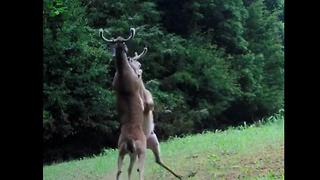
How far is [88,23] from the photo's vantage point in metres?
5.98

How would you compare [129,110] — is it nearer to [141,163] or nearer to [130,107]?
[130,107]

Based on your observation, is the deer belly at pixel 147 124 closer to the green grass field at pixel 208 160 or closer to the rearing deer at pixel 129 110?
the rearing deer at pixel 129 110

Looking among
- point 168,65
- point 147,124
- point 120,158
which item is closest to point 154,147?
point 147,124

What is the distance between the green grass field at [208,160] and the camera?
14.0 feet

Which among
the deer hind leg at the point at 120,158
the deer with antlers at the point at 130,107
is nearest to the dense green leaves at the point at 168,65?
the deer with antlers at the point at 130,107

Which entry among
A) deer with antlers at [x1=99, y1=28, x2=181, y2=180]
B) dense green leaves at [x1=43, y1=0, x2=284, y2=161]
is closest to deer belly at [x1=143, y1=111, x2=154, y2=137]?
deer with antlers at [x1=99, y1=28, x2=181, y2=180]

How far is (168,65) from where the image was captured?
5.98m

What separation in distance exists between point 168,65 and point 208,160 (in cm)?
168

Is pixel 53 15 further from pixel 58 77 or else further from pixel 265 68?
pixel 265 68

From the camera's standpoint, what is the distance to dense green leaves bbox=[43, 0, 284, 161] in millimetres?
5621

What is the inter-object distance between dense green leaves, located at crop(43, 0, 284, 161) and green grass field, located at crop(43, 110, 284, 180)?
0.43 meters
